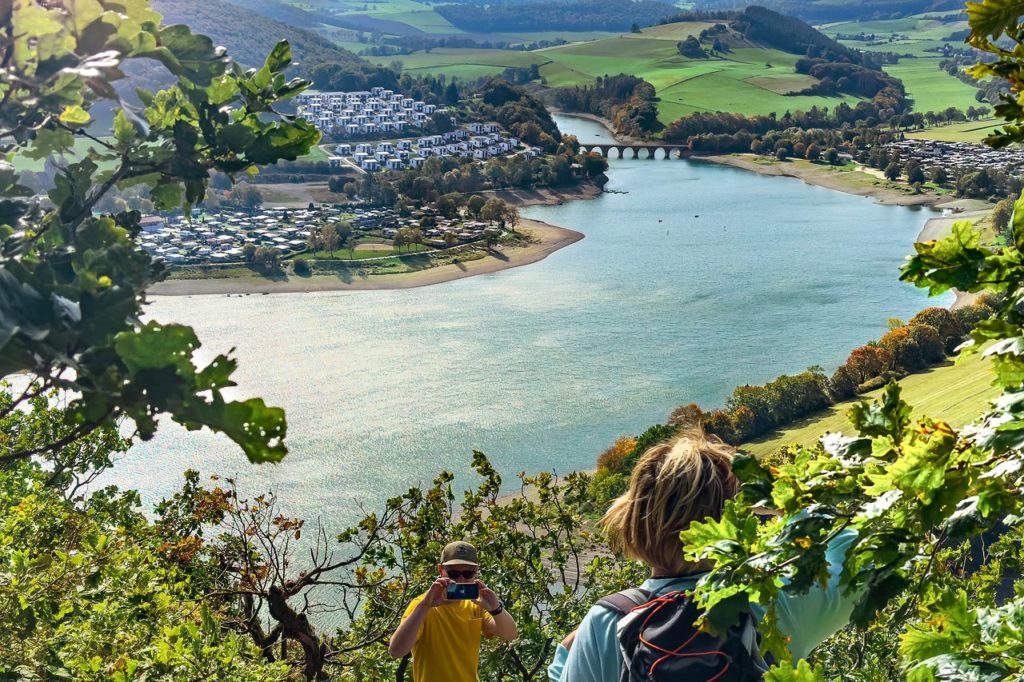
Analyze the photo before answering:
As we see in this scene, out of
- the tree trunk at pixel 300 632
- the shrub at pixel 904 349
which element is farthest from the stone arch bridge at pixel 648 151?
the tree trunk at pixel 300 632

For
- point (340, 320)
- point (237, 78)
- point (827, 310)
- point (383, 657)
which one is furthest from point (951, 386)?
point (237, 78)

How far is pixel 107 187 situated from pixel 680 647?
1.45 m

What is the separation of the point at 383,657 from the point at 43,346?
12.4ft

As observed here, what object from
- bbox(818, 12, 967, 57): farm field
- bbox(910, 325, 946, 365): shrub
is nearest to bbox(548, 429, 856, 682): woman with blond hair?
bbox(910, 325, 946, 365): shrub

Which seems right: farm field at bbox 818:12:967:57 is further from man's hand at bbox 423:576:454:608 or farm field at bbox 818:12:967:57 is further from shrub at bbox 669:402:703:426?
man's hand at bbox 423:576:454:608

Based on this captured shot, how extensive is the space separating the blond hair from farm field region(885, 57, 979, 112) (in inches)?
3270

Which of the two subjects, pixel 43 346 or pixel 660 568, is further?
pixel 660 568

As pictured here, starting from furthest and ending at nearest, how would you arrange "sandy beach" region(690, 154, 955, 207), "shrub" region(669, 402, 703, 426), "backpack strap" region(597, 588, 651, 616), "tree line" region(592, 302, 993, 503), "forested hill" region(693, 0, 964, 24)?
"forested hill" region(693, 0, 964, 24) → "sandy beach" region(690, 154, 955, 207) → "shrub" region(669, 402, 703, 426) → "tree line" region(592, 302, 993, 503) → "backpack strap" region(597, 588, 651, 616)

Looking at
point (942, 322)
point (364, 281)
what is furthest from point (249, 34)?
point (942, 322)

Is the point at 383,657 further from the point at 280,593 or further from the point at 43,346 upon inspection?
the point at 43,346

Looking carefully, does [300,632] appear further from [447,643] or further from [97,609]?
[447,643]

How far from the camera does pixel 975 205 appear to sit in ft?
156

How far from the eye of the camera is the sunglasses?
262 centimetres

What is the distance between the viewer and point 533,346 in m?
28.8
